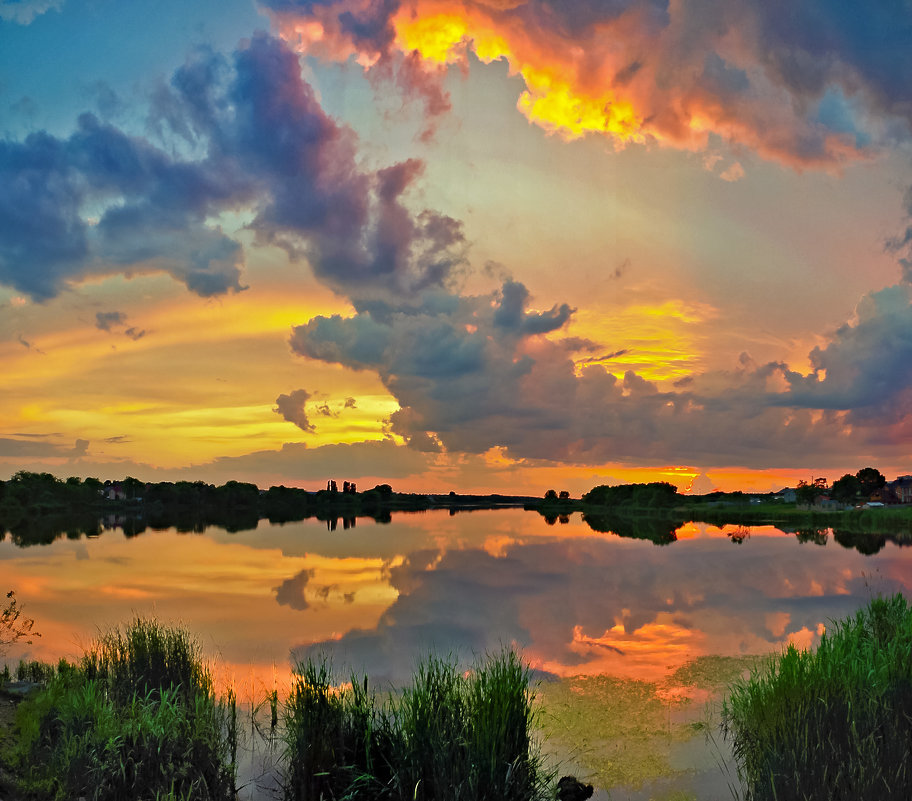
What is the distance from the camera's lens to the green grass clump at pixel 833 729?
8.56 metres

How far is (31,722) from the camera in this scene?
481 inches

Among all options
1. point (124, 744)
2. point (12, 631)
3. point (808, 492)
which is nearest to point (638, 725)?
point (124, 744)

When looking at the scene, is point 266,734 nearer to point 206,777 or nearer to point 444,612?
point 206,777

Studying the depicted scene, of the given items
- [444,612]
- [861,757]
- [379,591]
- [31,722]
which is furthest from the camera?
[379,591]

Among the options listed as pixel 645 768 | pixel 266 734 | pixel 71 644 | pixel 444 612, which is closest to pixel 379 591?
pixel 444 612

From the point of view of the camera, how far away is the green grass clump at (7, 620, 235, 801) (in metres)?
10.1

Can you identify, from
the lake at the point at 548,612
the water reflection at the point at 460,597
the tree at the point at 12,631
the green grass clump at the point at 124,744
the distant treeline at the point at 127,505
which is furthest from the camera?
the distant treeline at the point at 127,505

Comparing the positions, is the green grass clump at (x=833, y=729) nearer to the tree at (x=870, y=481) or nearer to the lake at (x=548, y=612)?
the lake at (x=548, y=612)

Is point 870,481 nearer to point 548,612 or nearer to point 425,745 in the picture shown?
point 548,612

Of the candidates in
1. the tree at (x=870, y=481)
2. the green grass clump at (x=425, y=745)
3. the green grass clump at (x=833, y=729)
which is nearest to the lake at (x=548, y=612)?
the green grass clump at (x=833, y=729)

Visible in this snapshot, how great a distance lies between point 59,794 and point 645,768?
10.4 m

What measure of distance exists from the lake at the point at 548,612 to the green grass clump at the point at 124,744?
3898 mm

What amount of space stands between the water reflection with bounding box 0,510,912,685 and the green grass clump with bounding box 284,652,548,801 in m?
8.26

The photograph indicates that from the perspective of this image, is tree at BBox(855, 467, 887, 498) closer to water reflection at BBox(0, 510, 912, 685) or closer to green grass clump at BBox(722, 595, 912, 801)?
water reflection at BBox(0, 510, 912, 685)
